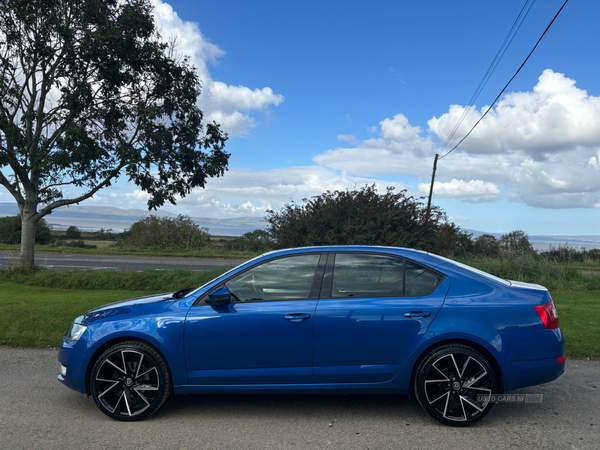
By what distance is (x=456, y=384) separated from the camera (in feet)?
13.3

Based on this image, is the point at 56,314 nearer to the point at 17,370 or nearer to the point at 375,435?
the point at 17,370

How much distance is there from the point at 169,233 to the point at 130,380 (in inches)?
941

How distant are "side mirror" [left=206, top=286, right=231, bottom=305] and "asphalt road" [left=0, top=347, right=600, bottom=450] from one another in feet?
3.54

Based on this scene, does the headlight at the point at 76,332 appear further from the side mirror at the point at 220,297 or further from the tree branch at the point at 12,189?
the tree branch at the point at 12,189

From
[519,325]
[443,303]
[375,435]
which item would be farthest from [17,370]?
[519,325]

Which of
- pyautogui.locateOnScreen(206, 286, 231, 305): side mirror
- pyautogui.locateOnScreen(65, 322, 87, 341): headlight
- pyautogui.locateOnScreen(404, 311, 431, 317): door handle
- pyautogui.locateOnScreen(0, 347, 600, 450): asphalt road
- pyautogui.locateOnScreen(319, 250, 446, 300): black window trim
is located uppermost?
pyautogui.locateOnScreen(319, 250, 446, 300): black window trim

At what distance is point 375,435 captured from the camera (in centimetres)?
386

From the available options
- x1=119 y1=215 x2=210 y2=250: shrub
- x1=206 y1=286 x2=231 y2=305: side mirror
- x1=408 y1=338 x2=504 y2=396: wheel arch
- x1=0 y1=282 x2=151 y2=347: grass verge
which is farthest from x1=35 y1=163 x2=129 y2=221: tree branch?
x1=119 y1=215 x2=210 y2=250: shrub

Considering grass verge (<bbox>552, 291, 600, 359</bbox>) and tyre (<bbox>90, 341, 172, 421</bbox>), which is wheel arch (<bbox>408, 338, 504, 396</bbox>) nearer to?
tyre (<bbox>90, 341, 172, 421</bbox>)

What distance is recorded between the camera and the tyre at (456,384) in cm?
405

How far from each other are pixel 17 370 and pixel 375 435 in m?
4.52

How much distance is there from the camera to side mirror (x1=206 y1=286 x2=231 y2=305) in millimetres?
4129

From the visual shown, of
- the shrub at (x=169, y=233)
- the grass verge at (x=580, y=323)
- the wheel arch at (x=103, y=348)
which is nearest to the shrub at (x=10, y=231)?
the shrub at (x=169, y=233)

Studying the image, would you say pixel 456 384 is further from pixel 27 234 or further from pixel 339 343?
pixel 27 234
